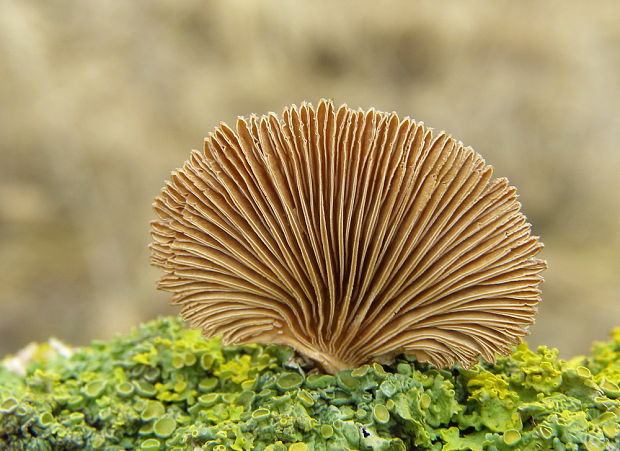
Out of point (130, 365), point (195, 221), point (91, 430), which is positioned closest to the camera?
point (195, 221)

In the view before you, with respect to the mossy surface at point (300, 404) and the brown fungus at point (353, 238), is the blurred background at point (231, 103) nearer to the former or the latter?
the mossy surface at point (300, 404)

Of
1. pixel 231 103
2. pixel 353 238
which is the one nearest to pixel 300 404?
pixel 353 238

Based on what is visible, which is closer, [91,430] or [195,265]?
[195,265]

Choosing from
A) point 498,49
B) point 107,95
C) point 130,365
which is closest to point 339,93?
point 498,49

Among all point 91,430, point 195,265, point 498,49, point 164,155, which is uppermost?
point 498,49

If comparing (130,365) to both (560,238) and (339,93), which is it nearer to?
(339,93)

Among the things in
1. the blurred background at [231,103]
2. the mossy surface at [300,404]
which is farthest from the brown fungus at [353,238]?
the blurred background at [231,103]
